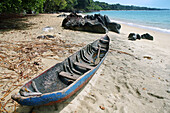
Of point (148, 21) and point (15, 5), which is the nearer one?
point (15, 5)

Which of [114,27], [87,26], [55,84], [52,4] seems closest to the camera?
[55,84]

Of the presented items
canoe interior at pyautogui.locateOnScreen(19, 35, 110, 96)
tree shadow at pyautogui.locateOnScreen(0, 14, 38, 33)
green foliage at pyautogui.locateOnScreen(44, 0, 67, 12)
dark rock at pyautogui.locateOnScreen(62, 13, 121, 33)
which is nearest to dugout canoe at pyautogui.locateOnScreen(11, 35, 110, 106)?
canoe interior at pyautogui.locateOnScreen(19, 35, 110, 96)

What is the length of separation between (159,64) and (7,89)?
653 centimetres

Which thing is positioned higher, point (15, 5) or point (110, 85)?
point (15, 5)

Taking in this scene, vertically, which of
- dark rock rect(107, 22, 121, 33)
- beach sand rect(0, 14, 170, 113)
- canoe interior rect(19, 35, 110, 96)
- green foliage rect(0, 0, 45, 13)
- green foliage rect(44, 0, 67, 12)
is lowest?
beach sand rect(0, 14, 170, 113)

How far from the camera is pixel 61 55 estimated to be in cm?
589

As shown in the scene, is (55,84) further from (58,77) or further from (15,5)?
(15,5)

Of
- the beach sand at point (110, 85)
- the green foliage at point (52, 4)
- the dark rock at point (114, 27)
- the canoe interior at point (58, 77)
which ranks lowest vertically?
the beach sand at point (110, 85)

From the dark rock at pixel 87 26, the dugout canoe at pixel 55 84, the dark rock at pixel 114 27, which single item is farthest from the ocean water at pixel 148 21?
the dugout canoe at pixel 55 84

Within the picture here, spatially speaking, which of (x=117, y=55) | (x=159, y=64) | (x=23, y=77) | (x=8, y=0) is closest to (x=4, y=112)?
(x=23, y=77)

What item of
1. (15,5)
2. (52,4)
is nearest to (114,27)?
(15,5)

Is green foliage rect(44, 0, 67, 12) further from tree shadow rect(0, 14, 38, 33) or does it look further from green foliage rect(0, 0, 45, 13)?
green foliage rect(0, 0, 45, 13)

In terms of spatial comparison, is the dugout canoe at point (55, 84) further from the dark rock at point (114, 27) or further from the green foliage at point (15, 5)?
the dark rock at point (114, 27)

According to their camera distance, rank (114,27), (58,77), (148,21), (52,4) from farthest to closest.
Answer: (148,21)
(52,4)
(114,27)
(58,77)
